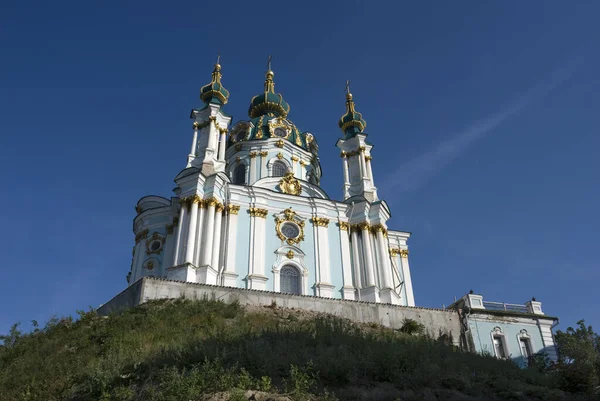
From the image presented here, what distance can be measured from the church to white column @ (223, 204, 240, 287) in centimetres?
5

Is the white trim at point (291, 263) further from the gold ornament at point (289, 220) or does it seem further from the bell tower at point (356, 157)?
the bell tower at point (356, 157)

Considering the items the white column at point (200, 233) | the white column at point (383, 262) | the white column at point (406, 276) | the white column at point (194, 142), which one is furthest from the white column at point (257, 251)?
the white column at point (406, 276)

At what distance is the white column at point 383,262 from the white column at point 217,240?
29.8 feet

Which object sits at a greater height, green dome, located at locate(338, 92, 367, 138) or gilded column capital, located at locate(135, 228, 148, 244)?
green dome, located at locate(338, 92, 367, 138)

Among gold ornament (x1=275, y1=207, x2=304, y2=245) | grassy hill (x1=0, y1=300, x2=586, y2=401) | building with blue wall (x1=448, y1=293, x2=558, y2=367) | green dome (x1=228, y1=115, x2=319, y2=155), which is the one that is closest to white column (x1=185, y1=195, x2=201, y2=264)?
gold ornament (x1=275, y1=207, x2=304, y2=245)

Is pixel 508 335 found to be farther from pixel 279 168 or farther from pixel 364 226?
pixel 279 168

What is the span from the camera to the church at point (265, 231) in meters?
28.3

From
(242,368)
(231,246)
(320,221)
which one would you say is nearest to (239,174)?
(320,221)

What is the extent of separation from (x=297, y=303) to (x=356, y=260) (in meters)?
8.99

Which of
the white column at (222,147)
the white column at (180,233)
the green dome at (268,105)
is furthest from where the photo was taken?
the green dome at (268,105)

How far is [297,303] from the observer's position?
74.4 ft

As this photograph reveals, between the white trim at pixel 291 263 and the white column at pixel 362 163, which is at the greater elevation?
the white column at pixel 362 163

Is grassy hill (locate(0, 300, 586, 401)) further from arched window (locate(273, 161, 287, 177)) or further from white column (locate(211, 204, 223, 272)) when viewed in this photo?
arched window (locate(273, 161, 287, 177))

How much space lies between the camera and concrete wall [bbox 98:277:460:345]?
2148 cm
